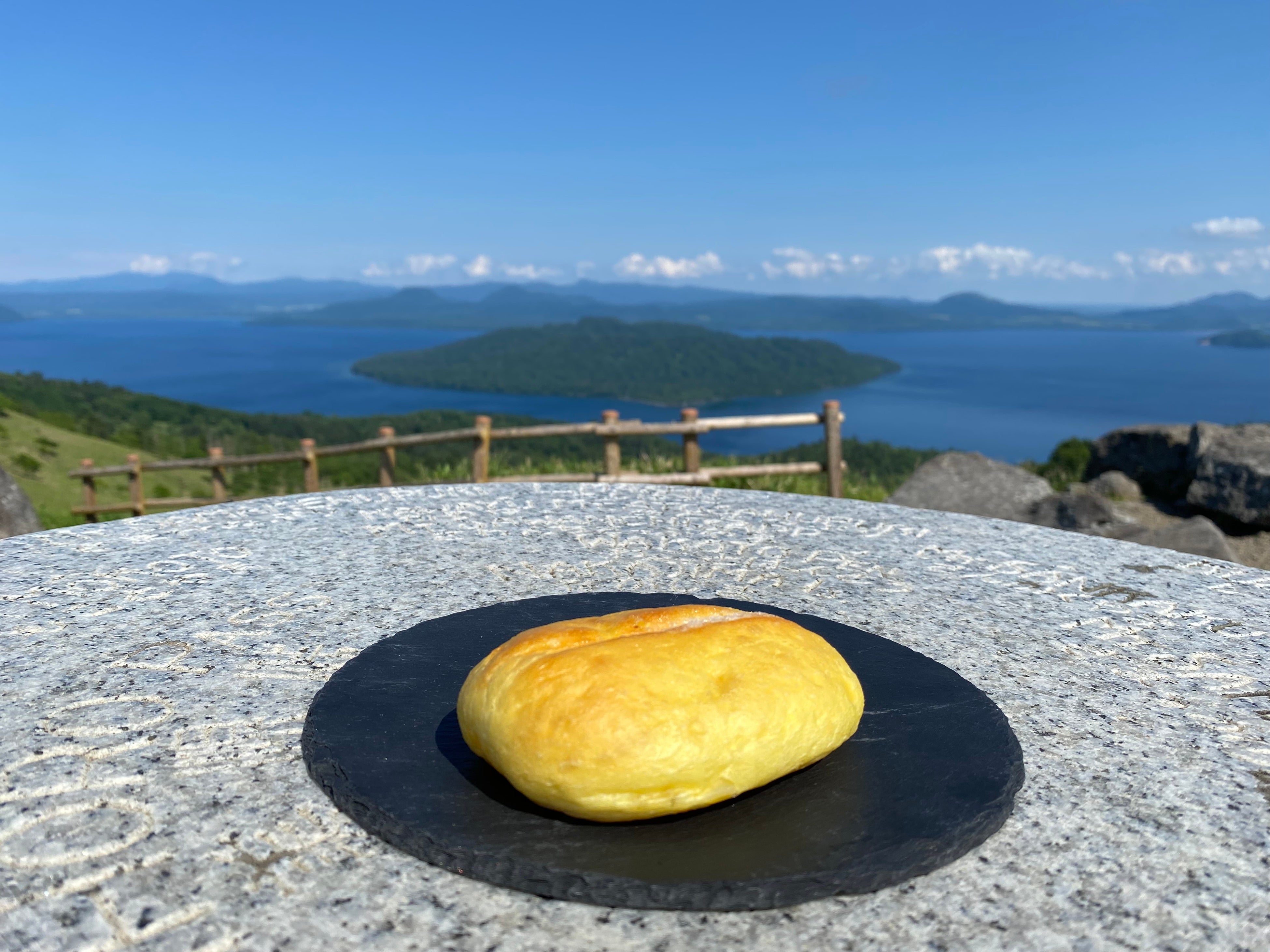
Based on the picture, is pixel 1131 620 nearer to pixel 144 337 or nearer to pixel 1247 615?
pixel 1247 615

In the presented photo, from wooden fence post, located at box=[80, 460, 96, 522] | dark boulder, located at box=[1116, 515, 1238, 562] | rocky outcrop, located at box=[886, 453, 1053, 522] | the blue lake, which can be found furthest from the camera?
the blue lake

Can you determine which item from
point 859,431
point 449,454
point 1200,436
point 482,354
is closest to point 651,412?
point 859,431

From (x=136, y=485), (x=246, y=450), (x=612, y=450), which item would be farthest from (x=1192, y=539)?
(x=246, y=450)

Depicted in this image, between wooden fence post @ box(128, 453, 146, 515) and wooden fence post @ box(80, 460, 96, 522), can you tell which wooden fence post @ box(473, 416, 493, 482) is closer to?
wooden fence post @ box(128, 453, 146, 515)

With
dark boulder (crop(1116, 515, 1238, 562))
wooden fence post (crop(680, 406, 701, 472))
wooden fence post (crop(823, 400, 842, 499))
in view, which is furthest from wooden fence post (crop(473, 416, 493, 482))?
dark boulder (crop(1116, 515, 1238, 562))

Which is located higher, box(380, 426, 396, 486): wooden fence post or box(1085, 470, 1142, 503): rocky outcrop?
box(380, 426, 396, 486): wooden fence post

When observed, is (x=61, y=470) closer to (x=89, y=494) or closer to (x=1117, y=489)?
(x=89, y=494)
